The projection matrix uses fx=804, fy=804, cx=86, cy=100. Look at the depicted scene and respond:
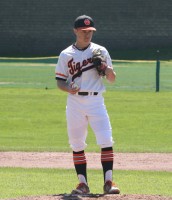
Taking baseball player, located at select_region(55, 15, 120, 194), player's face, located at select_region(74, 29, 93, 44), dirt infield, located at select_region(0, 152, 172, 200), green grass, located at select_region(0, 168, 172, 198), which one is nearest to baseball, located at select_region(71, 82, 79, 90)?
baseball player, located at select_region(55, 15, 120, 194)

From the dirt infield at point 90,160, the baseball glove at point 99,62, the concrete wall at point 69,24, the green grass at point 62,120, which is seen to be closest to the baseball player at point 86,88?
the baseball glove at point 99,62

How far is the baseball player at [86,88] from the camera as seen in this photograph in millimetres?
8453

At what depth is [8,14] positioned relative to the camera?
160 feet

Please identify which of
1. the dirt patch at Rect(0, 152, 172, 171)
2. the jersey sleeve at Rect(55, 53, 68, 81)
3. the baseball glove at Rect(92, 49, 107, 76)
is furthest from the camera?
the dirt patch at Rect(0, 152, 172, 171)

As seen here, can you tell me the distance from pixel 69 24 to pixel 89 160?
117 feet

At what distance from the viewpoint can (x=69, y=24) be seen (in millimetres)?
48469

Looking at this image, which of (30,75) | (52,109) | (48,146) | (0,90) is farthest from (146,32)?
(48,146)

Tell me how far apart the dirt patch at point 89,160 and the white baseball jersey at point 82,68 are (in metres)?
4.00

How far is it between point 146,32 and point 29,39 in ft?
23.2

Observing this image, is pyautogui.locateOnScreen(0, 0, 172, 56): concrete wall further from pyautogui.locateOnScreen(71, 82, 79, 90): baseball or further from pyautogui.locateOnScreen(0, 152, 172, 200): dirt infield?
pyautogui.locateOnScreen(71, 82, 79, 90): baseball

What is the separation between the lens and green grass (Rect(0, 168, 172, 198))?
9.67 m

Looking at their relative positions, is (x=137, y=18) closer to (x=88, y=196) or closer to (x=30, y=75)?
(x=30, y=75)

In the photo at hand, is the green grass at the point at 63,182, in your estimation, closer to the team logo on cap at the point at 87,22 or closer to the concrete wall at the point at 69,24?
the team logo on cap at the point at 87,22

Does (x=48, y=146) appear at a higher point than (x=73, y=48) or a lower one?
lower
